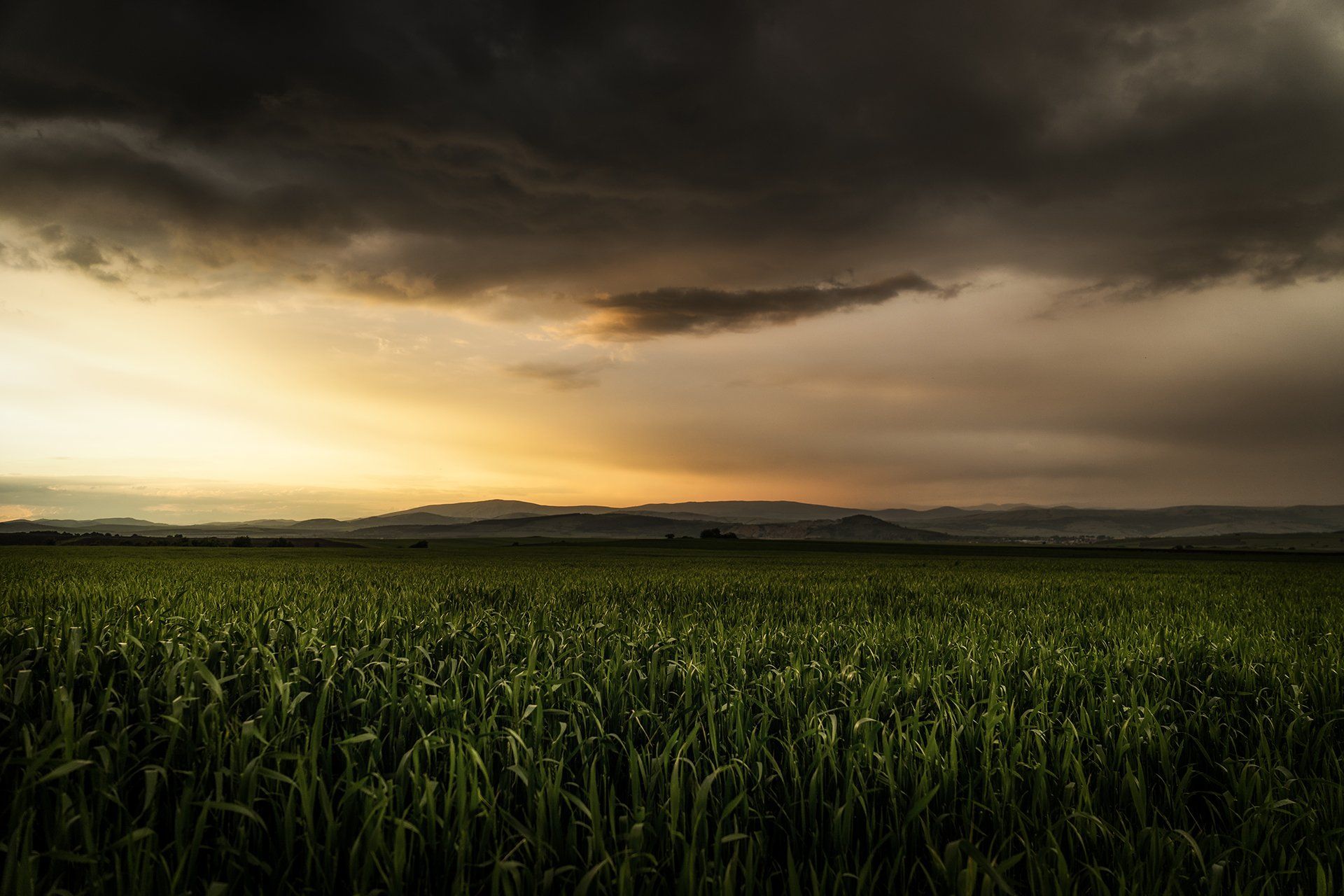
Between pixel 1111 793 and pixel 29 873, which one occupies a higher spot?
pixel 29 873

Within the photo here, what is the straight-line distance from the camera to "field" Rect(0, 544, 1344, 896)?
2750mm

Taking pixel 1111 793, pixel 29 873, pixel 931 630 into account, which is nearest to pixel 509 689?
pixel 29 873

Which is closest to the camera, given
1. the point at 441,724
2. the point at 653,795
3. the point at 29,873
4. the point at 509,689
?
the point at 29,873

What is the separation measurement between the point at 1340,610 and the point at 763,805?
19.3 meters

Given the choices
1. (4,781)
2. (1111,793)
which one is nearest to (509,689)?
(4,781)

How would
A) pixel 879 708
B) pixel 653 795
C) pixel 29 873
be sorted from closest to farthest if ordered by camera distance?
pixel 29 873
pixel 653 795
pixel 879 708

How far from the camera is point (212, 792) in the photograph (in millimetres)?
3467

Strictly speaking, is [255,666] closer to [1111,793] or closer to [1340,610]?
[1111,793]

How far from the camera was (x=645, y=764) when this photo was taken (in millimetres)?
3754

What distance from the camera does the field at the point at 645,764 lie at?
2.75 meters

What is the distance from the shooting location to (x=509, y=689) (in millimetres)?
4344

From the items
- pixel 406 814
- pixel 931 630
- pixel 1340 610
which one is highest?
pixel 406 814

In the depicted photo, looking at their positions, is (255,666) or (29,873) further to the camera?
(255,666)

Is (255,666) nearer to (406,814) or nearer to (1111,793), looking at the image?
(406,814)
